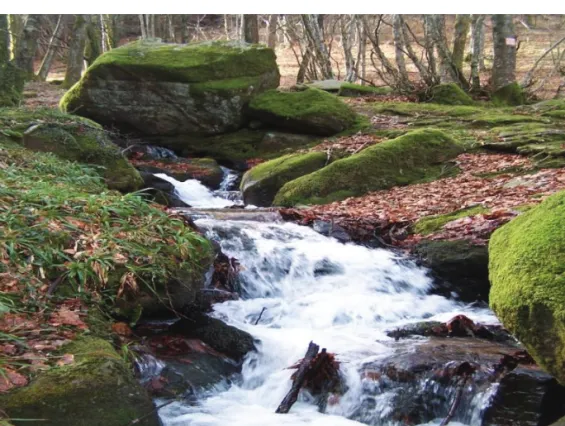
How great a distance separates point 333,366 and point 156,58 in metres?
9.81

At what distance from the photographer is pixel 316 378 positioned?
4.08 m

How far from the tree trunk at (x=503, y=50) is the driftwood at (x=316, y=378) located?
12.2 metres

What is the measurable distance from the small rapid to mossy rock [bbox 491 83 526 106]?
31.5ft

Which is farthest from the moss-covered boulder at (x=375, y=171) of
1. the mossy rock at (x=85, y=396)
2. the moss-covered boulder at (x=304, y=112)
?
the mossy rock at (x=85, y=396)

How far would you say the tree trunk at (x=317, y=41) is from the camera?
1792 cm

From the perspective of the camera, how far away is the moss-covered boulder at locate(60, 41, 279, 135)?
12.2 m

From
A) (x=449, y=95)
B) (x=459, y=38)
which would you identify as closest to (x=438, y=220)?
(x=449, y=95)

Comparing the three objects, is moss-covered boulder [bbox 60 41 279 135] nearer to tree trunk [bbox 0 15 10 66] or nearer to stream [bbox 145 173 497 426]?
tree trunk [bbox 0 15 10 66]

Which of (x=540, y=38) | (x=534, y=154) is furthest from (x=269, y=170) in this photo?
(x=540, y=38)

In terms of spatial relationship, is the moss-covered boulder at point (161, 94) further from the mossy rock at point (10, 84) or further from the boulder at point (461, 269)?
the boulder at point (461, 269)

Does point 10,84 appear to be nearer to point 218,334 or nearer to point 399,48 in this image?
point 218,334

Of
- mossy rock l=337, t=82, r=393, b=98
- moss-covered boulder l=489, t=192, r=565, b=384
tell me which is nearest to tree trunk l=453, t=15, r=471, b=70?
mossy rock l=337, t=82, r=393, b=98

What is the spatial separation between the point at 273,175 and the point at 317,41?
9.96m

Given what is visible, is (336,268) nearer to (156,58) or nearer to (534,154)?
(534,154)
